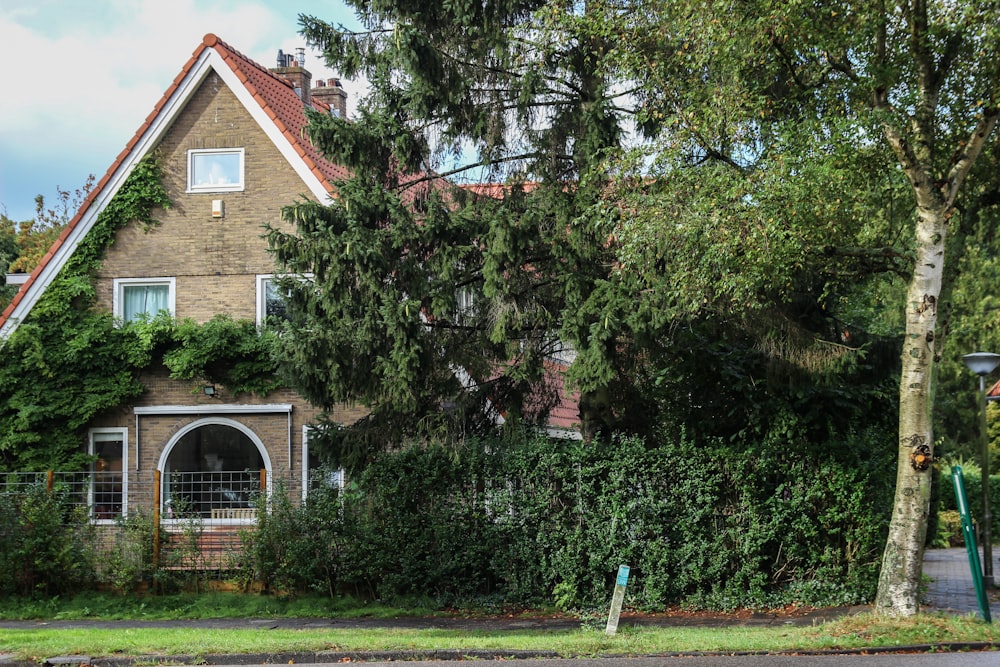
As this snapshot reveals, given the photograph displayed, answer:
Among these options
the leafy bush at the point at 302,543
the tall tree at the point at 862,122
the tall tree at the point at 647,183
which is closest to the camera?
the tall tree at the point at 862,122

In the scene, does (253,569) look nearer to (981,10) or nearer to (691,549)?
(691,549)

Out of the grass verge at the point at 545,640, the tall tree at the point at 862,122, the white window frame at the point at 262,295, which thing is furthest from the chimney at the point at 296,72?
the grass verge at the point at 545,640

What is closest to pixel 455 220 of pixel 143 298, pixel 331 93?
pixel 143 298

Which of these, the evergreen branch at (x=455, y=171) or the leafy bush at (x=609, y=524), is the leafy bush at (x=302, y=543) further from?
the evergreen branch at (x=455, y=171)

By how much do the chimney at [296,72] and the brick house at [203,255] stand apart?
5.04 m

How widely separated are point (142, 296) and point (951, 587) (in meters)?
16.4

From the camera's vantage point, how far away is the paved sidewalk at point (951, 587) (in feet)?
50.3

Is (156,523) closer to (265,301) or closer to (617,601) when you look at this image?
(265,301)

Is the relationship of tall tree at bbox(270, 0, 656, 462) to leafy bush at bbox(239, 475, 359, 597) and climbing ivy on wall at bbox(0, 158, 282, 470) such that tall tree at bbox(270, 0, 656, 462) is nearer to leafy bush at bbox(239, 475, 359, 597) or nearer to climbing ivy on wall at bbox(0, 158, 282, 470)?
leafy bush at bbox(239, 475, 359, 597)

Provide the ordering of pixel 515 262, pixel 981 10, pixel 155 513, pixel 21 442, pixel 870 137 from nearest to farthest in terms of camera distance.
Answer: pixel 981 10
pixel 870 137
pixel 515 262
pixel 155 513
pixel 21 442

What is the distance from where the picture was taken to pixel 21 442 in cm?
2091

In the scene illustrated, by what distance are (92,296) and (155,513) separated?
6.22 meters

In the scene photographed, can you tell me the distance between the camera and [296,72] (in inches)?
1085

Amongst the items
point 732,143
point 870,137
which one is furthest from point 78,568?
point 870,137
